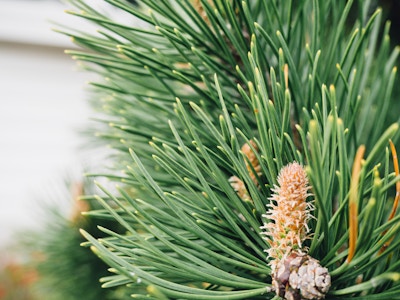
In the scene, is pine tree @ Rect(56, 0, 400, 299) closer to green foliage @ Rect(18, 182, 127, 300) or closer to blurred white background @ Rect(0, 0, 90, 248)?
green foliage @ Rect(18, 182, 127, 300)

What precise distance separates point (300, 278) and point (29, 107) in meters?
2.66

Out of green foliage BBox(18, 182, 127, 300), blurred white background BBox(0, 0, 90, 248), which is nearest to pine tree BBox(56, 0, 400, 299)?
green foliage BBox(18, 182, 127, 300)

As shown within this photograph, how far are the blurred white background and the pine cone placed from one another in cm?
251

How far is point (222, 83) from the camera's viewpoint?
36 centimetres

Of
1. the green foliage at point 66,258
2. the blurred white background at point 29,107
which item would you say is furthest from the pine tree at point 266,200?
the blurred white background at point 29,107

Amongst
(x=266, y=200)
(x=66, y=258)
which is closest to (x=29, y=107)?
(x=66, y=258)

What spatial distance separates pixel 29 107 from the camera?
8.79ft

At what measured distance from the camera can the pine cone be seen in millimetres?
232

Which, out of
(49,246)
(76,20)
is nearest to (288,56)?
(49,246)

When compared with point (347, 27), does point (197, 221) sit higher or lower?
lower

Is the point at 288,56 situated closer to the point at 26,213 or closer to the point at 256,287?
the point at 256,287

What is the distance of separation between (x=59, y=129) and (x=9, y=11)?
0.72 m

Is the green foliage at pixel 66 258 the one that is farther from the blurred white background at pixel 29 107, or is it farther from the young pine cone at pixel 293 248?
the blurred white background at pixel 29 107

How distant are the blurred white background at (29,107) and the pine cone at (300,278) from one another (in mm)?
2511
